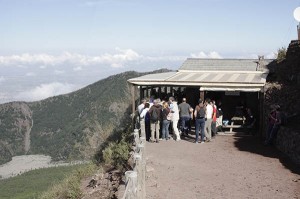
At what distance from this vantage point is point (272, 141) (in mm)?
14555

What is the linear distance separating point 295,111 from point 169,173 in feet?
22.1

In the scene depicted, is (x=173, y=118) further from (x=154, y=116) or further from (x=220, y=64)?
(x=220, y=64)

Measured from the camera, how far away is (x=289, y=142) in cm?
1278

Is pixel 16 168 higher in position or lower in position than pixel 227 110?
lower

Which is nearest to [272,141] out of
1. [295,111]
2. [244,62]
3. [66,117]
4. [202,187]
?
[295,111]

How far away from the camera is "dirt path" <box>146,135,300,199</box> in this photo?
31.3 feet

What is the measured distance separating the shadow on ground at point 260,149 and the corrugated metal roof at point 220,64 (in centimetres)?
678

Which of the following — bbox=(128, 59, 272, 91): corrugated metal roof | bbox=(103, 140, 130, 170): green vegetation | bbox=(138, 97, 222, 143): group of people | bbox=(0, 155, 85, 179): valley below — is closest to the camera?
bbox=(103, 140, 130, 170): green vegetation

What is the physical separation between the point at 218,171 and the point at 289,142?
9.57 feet

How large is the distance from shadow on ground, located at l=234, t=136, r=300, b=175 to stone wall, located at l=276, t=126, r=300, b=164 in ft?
0.50

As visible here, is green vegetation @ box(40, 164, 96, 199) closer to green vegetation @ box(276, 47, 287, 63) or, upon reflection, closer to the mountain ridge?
green vegetation @ box(276, 47, 287, 63)

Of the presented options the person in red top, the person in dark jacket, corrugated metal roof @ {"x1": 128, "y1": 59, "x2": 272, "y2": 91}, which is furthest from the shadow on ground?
the person in dark jacket

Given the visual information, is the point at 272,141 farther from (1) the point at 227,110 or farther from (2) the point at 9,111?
(2) the point at 9,111

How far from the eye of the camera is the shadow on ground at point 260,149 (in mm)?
11816
